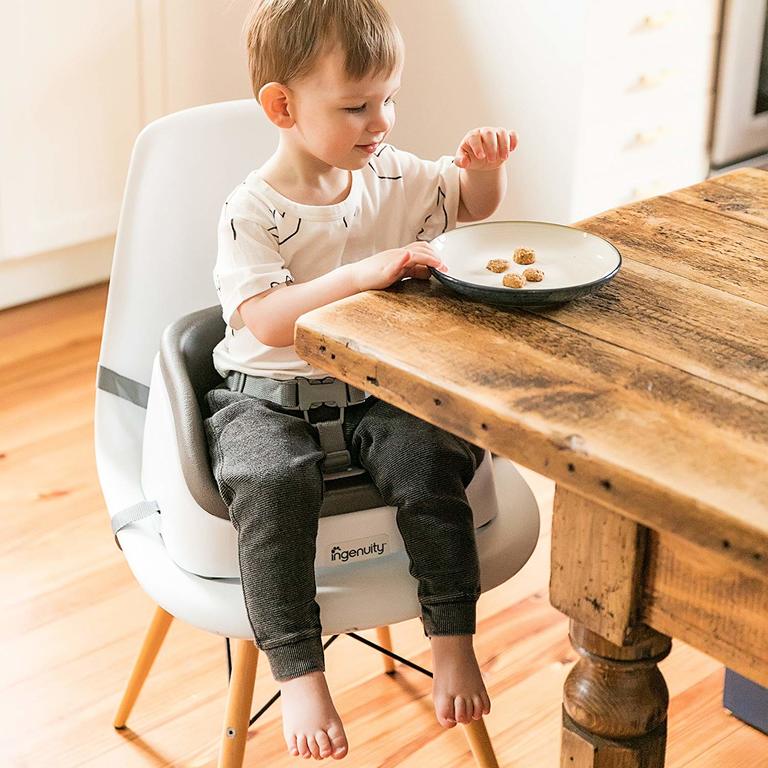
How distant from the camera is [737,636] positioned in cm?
77

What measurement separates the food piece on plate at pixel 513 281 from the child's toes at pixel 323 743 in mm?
456

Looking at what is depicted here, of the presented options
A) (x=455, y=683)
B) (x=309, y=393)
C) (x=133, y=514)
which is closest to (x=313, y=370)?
(x=309, y=393)

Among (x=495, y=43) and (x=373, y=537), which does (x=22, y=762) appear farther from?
(x=495, y=43)

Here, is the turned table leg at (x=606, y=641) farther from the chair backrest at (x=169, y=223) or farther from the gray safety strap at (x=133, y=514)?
the chair backrest at (x=169, y=223)

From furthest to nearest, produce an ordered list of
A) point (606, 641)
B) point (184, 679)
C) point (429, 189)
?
point (184, 679), point (429, 189), point (606, 641)

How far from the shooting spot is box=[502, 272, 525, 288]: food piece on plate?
98cm

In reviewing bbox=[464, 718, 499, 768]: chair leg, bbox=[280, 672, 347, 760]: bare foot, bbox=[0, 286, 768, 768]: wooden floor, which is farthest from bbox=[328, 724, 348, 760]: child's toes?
bbox=[0, 286, 768, 768]: wooden floor

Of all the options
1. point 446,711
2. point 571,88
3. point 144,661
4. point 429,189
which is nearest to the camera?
point 446,711

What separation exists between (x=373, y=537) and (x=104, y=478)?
0.35 meters

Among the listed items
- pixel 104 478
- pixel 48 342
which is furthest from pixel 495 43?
pixel 104 478

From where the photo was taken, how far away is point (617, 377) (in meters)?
0.85

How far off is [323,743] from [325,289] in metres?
0.42

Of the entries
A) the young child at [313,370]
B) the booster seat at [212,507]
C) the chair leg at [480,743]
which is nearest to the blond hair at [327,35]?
the young child at [313,370]

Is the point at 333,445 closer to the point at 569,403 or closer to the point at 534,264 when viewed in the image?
the point at 534,264
